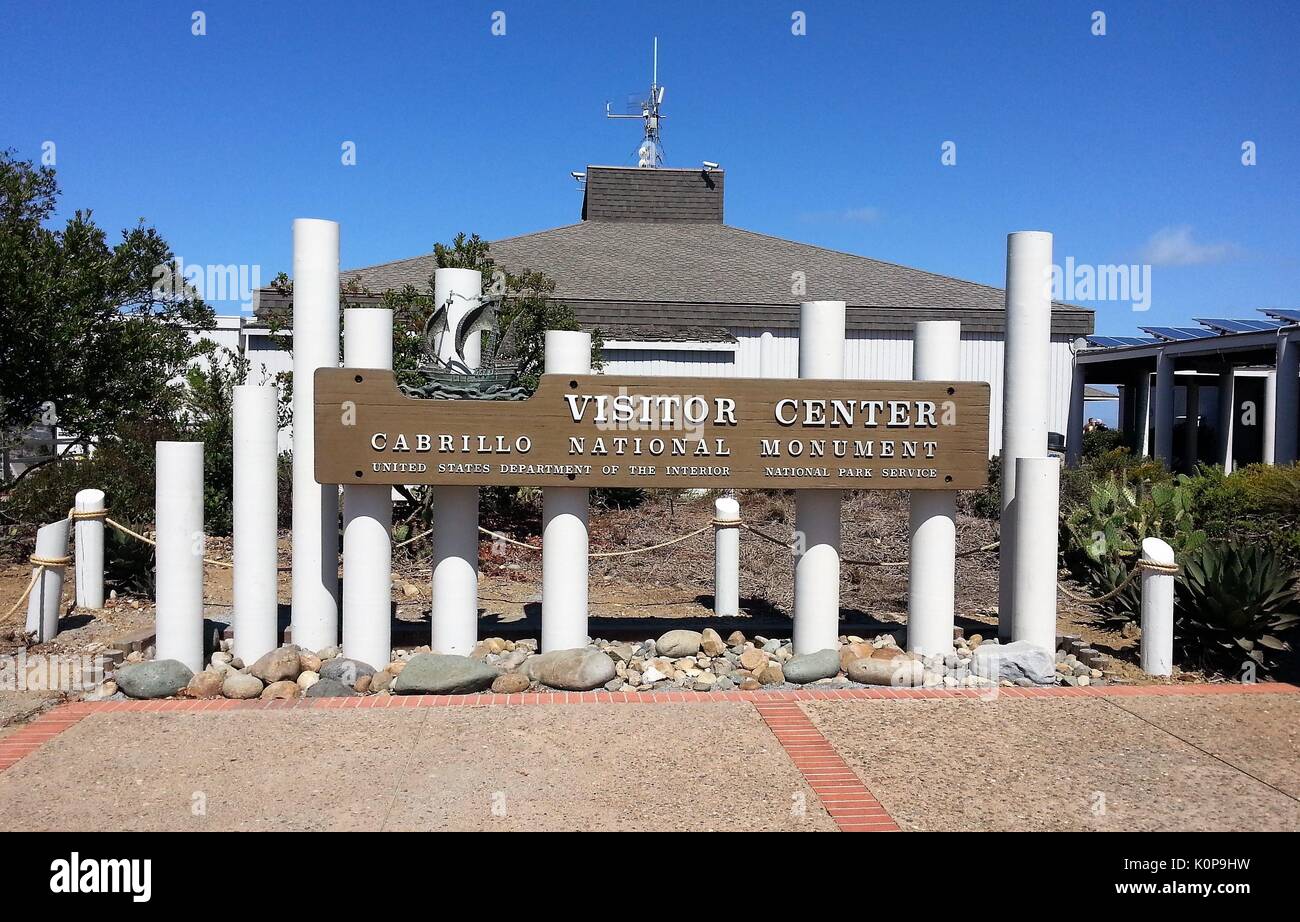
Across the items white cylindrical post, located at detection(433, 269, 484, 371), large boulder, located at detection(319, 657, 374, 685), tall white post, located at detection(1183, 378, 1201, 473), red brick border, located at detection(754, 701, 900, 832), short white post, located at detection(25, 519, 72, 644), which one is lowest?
red brick border, located at detection(754, 701, 900, 832)

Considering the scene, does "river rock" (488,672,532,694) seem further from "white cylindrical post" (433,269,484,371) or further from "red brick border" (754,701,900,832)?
"white cylindrical post" (433,269,484,371)

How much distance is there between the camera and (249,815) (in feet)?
17.1

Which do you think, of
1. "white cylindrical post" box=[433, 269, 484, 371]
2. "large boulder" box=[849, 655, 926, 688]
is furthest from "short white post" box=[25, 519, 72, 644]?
"large boulder" box=[849, 655, 926, 688]

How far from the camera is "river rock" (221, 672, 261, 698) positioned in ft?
24.4

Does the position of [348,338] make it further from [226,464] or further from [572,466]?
[226,464]

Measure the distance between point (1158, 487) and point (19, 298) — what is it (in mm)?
13620

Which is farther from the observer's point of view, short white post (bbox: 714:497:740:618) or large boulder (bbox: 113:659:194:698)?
short white post (bbox: 714:497:740:618)

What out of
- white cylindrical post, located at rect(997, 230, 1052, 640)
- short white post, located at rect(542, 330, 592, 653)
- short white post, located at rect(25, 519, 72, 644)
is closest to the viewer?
short white post, located at rect(542, 330, 592, 653)

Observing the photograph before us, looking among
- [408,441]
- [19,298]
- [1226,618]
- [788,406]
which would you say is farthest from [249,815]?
[19,298]

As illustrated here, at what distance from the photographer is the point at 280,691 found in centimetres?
748

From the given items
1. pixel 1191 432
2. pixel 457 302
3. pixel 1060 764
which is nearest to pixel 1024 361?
pixel 1060 764

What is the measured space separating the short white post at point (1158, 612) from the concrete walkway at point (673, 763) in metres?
0.62

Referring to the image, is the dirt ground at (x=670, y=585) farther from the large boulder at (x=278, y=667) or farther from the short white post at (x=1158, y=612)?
the large boulder at (x=278, y=667)

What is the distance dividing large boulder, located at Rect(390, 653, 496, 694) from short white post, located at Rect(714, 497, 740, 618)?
3359 mm
